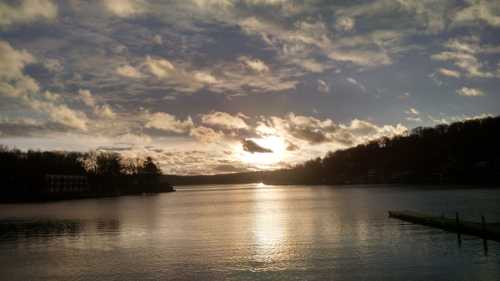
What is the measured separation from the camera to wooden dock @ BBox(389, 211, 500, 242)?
126 feet

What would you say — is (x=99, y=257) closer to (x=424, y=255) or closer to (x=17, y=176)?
(x=424, y=255)

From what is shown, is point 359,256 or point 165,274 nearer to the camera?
point 165,274

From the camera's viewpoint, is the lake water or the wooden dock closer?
the lake water

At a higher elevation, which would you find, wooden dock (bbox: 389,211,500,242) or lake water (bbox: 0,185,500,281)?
wooden dock (bbox: 389,211,500,242)

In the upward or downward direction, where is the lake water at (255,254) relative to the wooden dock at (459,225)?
downward

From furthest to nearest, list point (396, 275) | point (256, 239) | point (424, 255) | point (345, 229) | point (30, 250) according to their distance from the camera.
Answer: point (345, 229) < point (256, 239) < point (30, 250) < point (424, 255) < point (396, 275)

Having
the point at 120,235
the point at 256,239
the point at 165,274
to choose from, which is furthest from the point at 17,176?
the point at 165,274

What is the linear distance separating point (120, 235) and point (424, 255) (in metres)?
31.9

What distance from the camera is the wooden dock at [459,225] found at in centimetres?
→ 3850

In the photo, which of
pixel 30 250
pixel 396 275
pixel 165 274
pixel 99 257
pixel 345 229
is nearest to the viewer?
pixel 396 275

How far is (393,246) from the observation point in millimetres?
37375

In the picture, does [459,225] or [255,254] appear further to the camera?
[459,225]

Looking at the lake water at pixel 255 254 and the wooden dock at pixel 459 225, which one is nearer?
the lake water at pixel 255 254

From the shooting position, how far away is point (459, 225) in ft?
141
